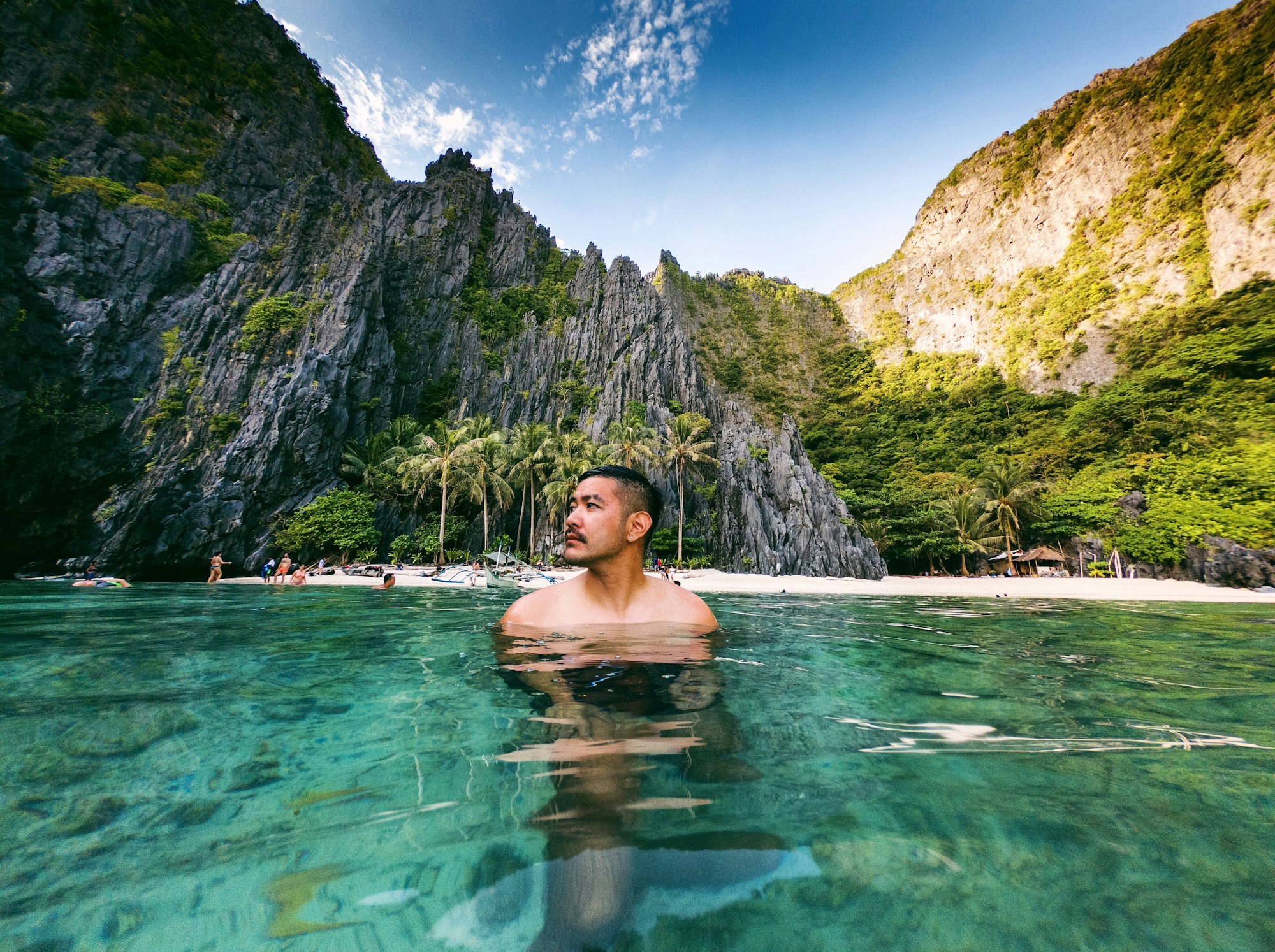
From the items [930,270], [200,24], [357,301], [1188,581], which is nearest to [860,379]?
[930,270]

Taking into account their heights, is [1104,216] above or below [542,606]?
above

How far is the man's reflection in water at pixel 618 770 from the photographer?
101cm

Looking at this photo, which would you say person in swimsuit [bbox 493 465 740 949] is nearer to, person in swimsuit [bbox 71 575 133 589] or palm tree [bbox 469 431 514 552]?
person in swimsuit [bbox 71 575 133 589]

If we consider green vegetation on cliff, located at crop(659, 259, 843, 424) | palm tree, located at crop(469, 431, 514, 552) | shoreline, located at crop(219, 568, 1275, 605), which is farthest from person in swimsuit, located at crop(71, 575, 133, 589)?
green vegetation on cliff, located at crop(659, 259, 843, 424)

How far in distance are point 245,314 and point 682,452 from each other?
30.9 metres

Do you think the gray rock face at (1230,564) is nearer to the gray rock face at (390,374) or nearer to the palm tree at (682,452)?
the gray rock face at (390,374)

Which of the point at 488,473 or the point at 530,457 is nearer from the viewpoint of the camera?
the point at 488,473

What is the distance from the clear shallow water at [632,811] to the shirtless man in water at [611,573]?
30.4 inches

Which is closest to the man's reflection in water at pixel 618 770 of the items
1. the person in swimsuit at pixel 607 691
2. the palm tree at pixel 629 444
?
the person in swimsuit at pixel 607 691

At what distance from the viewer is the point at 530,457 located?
3419 cm

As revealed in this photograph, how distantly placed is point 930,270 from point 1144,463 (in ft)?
155

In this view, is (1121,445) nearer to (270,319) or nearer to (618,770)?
(618,770)

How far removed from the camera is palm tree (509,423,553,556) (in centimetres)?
3400

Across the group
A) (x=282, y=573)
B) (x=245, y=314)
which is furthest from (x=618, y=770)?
(x=245, y=314)
